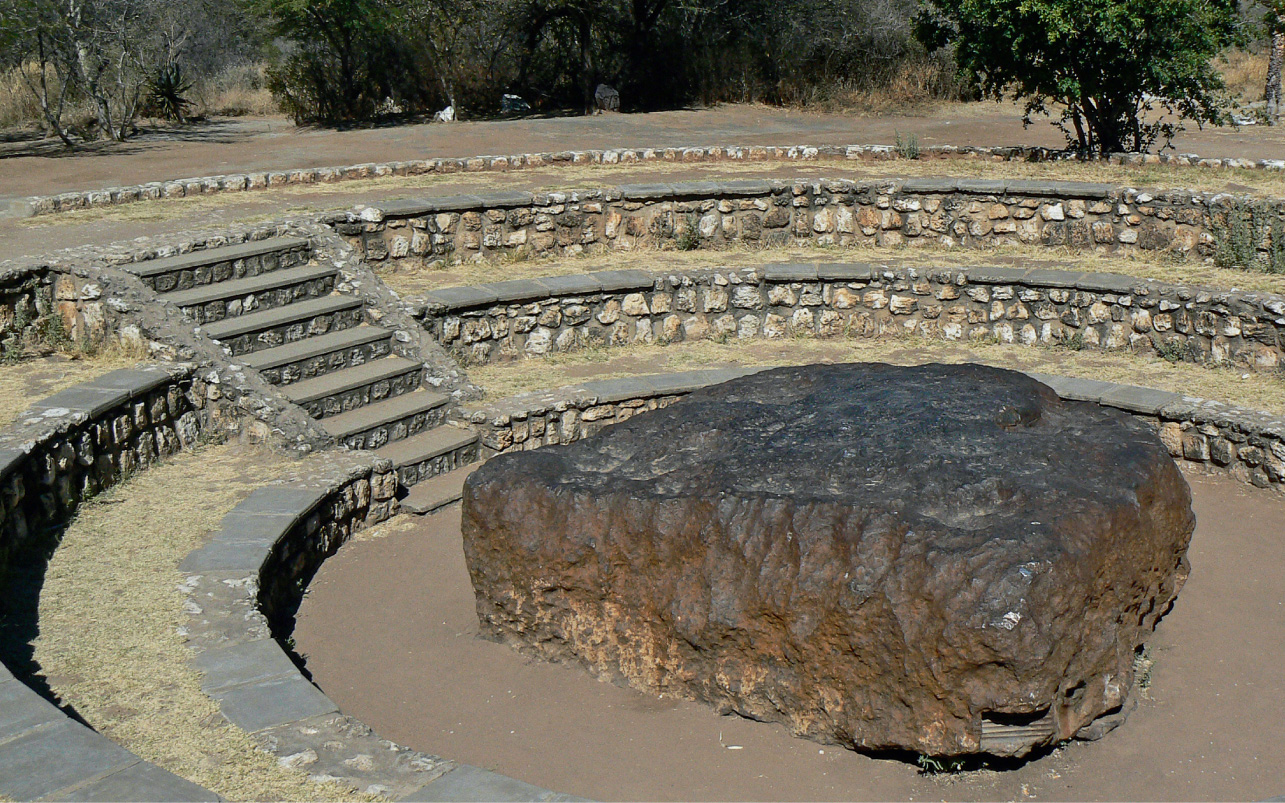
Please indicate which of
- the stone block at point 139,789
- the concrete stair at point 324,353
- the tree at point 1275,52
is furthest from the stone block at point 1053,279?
the tree at point 1275,52

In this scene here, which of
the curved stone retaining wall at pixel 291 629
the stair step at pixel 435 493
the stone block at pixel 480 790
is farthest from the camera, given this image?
the stair step at pixel 435 493

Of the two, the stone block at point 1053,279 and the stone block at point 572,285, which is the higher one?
the stone block at point 572,285

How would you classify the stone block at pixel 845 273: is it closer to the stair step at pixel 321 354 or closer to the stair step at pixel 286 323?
the stair step at pixel 321 354

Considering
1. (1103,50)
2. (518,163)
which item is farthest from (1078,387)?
(518,163)

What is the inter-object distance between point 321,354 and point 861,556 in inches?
185

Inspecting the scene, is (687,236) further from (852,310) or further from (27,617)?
(27,617)

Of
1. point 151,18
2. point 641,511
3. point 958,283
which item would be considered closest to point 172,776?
point 641,511

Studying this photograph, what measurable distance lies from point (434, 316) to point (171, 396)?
80.6 inches

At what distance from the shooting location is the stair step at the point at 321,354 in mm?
7477

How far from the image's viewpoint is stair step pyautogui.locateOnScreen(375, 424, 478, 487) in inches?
280

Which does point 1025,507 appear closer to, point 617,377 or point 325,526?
point 325,526

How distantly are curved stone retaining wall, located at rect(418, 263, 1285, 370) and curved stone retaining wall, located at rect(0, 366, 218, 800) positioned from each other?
213 centimetres

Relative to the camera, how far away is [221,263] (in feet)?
26.6

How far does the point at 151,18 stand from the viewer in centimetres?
2055
